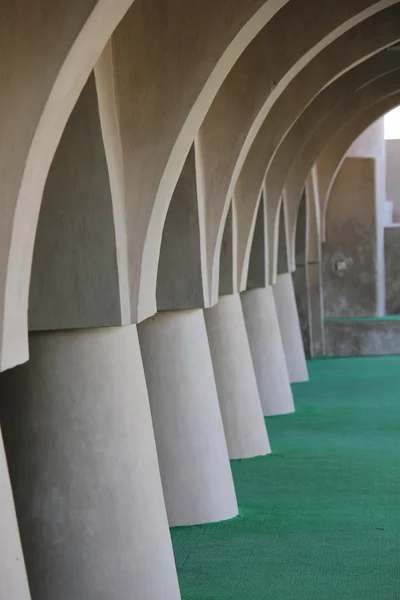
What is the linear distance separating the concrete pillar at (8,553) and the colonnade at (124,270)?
0.05 ft

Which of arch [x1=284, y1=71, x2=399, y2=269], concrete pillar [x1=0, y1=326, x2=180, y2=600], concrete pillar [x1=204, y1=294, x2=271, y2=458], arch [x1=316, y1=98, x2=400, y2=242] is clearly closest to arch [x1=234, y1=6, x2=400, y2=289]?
concrete pillar [x1=204, y1=294, x2=271, y2=458]

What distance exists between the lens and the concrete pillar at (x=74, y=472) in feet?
26.7

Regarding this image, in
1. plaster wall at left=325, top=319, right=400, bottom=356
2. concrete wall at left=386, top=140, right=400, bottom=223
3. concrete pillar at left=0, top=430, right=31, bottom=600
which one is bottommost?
plaster wall at left=325, top=319, right=400, bottom=356

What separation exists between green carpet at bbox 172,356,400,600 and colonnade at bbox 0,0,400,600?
2.04 ft

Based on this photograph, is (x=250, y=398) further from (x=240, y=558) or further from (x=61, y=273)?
(x=61, y=273)

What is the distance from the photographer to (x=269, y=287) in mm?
19516

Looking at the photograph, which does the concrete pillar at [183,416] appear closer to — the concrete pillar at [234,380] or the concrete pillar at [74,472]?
the concrete pillar at [234,380]

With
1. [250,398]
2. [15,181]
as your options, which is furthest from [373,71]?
[15,181]

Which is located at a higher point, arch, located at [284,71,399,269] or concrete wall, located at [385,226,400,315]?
arch, located at [284,71,399,269]

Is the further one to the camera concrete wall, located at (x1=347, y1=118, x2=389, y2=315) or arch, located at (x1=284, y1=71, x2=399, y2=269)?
concrete wall, located at (x1=347, y1=118, x2=389, y2=315)

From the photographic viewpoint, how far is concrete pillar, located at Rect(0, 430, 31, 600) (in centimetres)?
557

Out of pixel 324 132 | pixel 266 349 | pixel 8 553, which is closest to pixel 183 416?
pixel 8 553

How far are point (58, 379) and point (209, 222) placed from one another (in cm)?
416

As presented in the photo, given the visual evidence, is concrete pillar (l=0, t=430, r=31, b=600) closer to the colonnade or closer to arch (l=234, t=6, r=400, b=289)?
the colonnade
